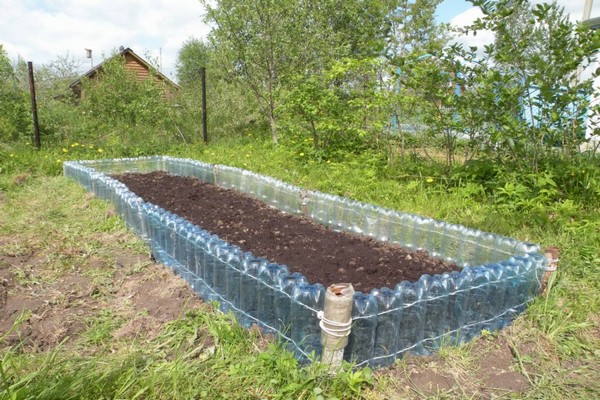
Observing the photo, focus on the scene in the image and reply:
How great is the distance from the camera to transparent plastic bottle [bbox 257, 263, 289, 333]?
2318mm

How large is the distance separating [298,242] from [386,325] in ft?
5.88

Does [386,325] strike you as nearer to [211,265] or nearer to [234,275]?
[234,275]

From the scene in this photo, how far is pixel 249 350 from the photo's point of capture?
7.34ft

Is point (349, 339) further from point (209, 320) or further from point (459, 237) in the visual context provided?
point (459, 237)

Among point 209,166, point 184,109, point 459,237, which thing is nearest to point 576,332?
point 459,237

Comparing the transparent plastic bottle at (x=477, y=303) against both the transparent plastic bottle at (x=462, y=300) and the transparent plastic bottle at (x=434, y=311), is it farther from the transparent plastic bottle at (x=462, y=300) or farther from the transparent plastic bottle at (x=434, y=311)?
the transparent plastic bottle at (x=434, y=311)

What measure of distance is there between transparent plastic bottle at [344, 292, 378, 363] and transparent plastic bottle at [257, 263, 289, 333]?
468 mm

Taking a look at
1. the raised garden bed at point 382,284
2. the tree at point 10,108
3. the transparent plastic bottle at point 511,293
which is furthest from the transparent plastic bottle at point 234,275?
the tree at point 10,108

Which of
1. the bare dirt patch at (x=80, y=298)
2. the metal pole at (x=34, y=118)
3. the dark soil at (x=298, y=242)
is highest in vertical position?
the metal pole at (x=34, y=118)

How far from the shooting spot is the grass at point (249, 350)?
6.16 ft

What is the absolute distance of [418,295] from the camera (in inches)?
86.7

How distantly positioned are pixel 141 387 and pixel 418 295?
4.75 feet

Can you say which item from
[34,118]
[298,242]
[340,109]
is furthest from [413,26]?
[34,118]

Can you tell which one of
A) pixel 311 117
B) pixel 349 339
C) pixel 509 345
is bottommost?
pixel 509 345
